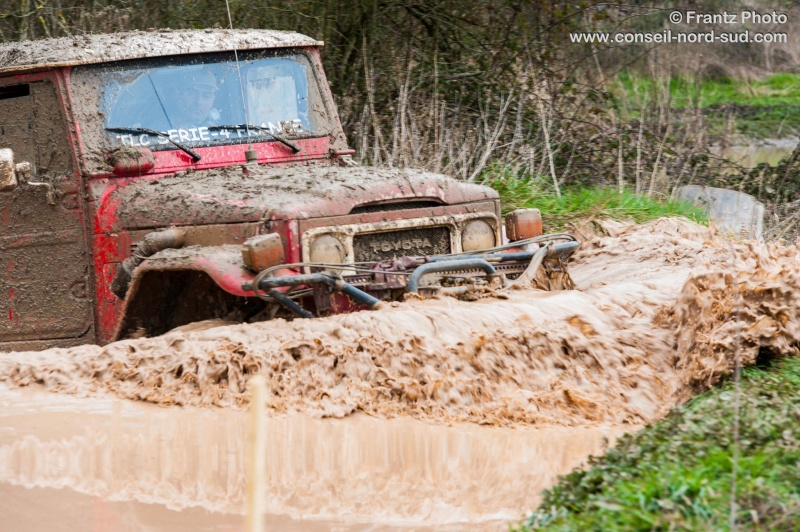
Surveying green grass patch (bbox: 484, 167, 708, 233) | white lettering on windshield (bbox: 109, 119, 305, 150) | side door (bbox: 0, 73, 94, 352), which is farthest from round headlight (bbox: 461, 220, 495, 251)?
green grass patch (bbox: 484, 167, 708, 233)

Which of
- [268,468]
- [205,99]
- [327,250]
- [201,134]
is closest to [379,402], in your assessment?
[268,468]

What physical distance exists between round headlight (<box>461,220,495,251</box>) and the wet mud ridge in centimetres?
53

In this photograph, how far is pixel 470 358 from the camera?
455 centimetres

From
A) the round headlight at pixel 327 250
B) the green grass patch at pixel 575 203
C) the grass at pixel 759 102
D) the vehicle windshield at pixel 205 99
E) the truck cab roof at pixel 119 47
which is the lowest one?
the grass at pixel 759 102

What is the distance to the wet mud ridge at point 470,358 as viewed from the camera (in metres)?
4.43

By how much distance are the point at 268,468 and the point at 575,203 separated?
598cm

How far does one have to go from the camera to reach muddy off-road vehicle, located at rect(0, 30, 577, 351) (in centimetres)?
489

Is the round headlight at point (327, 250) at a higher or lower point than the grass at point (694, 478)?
higher

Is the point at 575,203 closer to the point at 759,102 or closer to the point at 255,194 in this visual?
the point at 255,194

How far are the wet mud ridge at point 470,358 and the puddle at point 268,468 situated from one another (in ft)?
0.40

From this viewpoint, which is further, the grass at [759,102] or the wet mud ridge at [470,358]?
the grass at [759,102]

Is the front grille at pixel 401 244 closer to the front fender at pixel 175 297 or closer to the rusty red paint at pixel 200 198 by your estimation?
the rusty red paint at pixel 200 198

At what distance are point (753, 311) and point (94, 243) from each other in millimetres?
3170

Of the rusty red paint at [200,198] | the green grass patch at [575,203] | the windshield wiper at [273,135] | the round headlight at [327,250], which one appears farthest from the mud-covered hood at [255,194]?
the green grass patch at [575,203]
